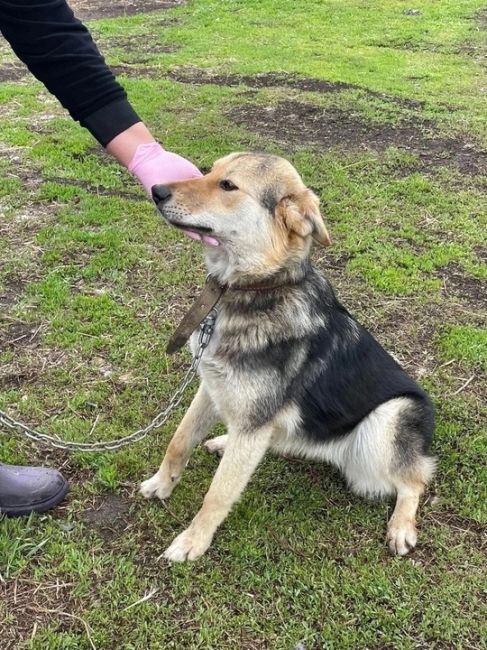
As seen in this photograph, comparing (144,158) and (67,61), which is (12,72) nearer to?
(67,61)

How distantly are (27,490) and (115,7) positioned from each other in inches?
703

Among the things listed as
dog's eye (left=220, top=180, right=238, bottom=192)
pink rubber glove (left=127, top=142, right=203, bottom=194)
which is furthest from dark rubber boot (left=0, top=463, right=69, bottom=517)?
dog's eye (left=220, top=180, right=238, bottom=192)

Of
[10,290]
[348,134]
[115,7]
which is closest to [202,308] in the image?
[10,290]

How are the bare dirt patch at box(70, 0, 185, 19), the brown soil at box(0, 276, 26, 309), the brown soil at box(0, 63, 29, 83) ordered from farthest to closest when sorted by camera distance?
the bare dirt patch at box(70, 0, 185, 19)
the brown soil at box(0, 63, 29, 83)
the brown soil at box(0, 276, 26, 309)

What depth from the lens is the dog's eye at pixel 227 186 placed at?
289 centimetres

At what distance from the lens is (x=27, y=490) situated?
9.86 ft

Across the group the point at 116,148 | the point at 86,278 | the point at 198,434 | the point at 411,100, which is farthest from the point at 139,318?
the point at 411,100

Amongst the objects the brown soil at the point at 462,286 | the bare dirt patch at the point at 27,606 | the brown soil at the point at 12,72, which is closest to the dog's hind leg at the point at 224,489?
the bare dirt patch at the point at 27,606

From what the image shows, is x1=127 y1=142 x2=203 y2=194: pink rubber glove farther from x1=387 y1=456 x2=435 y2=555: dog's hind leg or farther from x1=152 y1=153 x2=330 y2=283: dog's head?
x1=387 y1=456 x2=435 y2=555: dog's hind leg

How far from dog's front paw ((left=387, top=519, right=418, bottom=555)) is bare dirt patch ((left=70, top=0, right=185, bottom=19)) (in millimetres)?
16873

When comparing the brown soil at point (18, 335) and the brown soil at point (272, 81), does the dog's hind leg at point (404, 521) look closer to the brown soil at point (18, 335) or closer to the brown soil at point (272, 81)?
the brown soil at point (18, 335)

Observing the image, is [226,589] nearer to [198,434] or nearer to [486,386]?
[198,434]

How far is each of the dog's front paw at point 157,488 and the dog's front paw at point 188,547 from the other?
34 cm

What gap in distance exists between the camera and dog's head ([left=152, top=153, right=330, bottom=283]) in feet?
9.07
